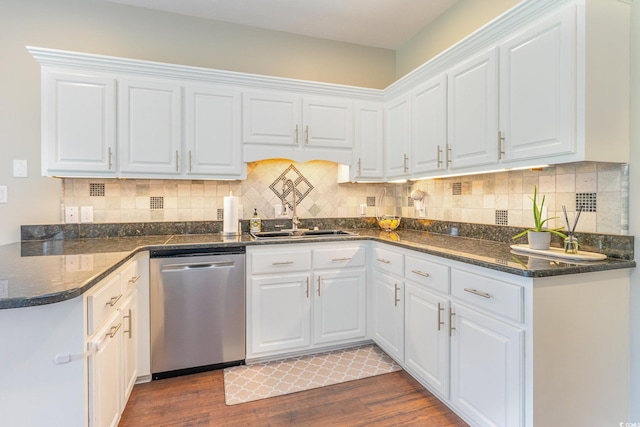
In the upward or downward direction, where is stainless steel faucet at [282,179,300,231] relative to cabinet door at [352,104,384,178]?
downward

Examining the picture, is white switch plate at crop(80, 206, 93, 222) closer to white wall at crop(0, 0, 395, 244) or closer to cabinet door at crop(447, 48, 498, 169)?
white wall at crop(0, 0, 395, 244)

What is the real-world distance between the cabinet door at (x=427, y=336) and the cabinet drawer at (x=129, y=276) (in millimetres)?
1700

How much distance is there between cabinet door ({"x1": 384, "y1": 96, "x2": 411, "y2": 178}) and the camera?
8.95 ft

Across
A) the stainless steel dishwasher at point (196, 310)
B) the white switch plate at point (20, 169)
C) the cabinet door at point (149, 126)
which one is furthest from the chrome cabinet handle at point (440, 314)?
the white switch plate at point (20, 169)

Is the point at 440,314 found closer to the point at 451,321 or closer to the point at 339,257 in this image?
the point at 451,321

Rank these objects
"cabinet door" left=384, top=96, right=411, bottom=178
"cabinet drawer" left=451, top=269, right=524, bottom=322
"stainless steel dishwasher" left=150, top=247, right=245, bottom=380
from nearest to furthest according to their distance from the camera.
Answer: "cabinet drawer" left=451, top=269, right=524, bottom=322 < "stainless steel dishwasher" left=150, top=247, right=245, bottom=380 < "cabinet door" left=384, top=96, right=411, bottom=178

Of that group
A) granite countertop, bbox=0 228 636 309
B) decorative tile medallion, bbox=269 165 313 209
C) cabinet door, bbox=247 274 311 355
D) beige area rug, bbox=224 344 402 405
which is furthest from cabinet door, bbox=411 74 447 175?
beige area rug, bbox=224 344 402 405

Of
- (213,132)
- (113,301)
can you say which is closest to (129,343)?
(113,301)

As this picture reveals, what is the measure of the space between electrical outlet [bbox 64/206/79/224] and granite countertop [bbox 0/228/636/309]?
160 millimetres

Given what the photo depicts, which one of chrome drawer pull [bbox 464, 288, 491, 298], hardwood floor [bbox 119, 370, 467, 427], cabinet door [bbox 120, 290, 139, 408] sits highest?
chrome drawer pull [bbox 464, 288, 491, 298]

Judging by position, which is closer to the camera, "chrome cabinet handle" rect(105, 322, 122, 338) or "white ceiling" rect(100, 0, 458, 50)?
"chrome cabinet handle" rect(105, 322, 122, 338)

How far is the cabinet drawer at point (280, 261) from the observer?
236cm

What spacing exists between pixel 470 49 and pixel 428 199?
1.26 metres

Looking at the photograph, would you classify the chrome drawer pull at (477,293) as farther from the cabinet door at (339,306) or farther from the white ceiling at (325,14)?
the white ceiling at (325,14)
